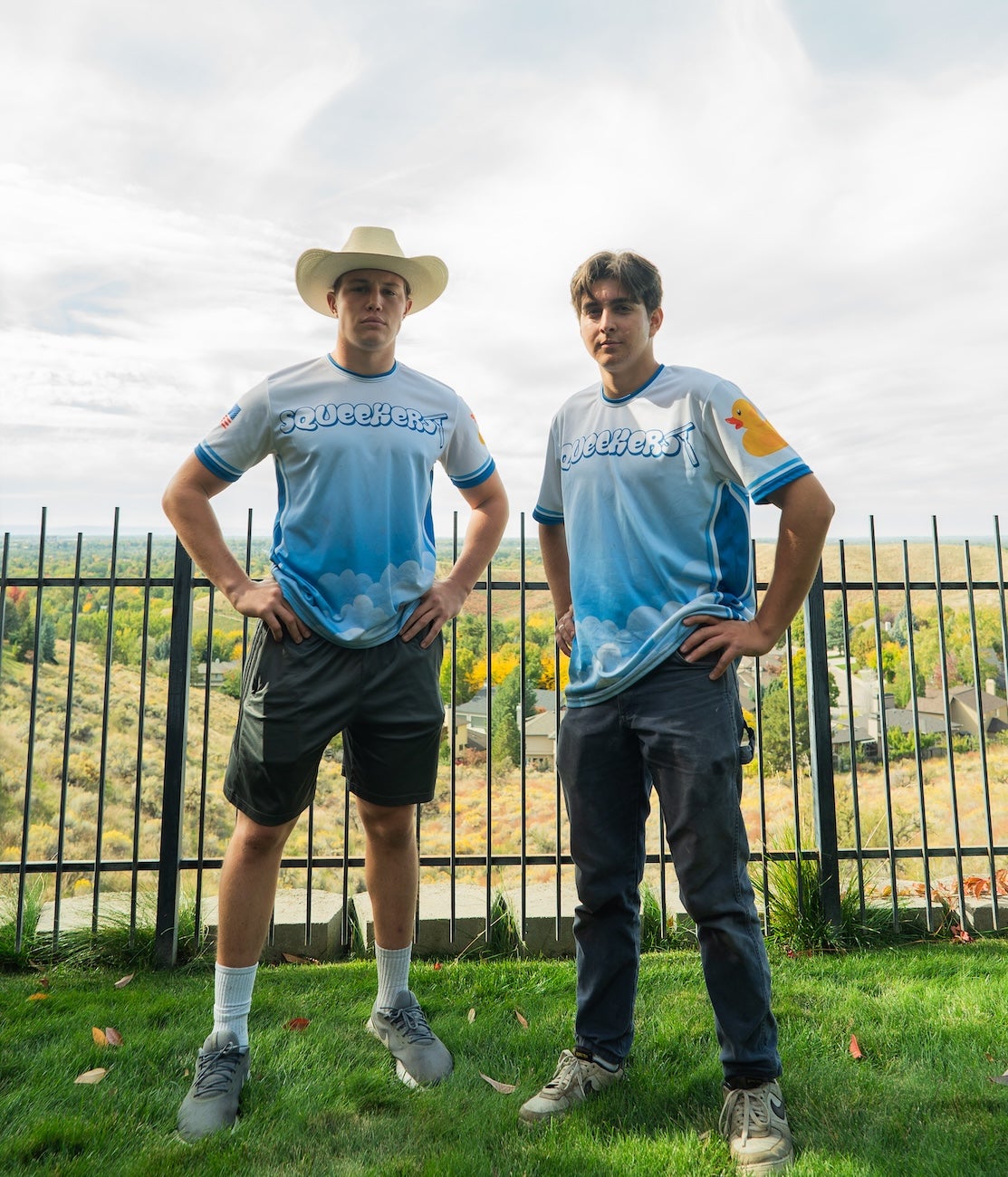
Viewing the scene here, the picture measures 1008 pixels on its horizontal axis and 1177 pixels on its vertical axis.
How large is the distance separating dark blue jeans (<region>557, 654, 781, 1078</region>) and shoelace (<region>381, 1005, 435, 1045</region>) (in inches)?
20.4

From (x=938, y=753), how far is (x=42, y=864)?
12.5 meters

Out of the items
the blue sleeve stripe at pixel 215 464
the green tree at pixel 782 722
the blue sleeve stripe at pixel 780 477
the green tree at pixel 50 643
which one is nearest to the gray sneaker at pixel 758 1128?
the blue sleeve stripe at pixel 780 477

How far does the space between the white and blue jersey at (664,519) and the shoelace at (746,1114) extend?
0.99 meters

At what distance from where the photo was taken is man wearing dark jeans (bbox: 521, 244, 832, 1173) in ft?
6.38

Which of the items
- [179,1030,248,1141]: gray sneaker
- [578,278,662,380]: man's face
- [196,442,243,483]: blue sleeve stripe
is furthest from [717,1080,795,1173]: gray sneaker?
[196,442,243,483]: blue sleeve stripe

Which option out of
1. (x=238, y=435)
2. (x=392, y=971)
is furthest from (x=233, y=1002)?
(x=238, y=435)

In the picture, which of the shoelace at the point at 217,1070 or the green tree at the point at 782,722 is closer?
the shoelace at the point at 217,1070

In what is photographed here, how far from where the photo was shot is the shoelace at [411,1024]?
244 centimetres

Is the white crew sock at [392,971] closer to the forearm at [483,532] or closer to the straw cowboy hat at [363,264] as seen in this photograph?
the forearm at [483,532]

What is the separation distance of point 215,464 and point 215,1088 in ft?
5.50

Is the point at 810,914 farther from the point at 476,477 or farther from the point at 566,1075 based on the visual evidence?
the point at 476,477

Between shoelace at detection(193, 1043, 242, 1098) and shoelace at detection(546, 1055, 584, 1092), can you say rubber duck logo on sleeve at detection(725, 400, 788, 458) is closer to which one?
shoelace at detection(546, 1055, 584, 1092)

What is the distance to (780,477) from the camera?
1970 mm

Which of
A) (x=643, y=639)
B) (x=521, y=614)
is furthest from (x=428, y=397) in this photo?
(x=521, y=614)
